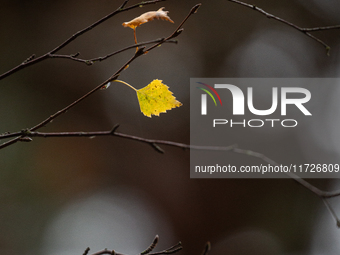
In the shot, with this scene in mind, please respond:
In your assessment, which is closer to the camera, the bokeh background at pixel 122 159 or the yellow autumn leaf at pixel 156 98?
the yellow autumn leaf at pixel 156 98

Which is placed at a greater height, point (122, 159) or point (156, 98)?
point (122, 159)

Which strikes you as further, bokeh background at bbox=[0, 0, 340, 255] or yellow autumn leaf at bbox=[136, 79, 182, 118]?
bokeh background at bbox=[0, 0, 340, 255]

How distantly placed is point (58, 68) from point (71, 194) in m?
0.85

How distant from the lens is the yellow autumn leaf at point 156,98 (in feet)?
1.01

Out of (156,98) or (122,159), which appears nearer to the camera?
(156,98)

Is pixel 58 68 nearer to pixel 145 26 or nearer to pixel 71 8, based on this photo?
pixel 71 8

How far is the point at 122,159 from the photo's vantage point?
5.58 ft

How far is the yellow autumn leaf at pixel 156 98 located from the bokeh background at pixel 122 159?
1.16 metres

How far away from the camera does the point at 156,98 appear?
0.31 metres

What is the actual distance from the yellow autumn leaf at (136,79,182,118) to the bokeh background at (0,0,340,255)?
116 cm

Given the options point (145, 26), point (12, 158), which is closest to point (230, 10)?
point (145, 26)

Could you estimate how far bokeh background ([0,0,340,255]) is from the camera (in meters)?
1.60

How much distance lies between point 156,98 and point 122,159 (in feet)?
4.75

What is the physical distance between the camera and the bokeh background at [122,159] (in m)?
1.60
